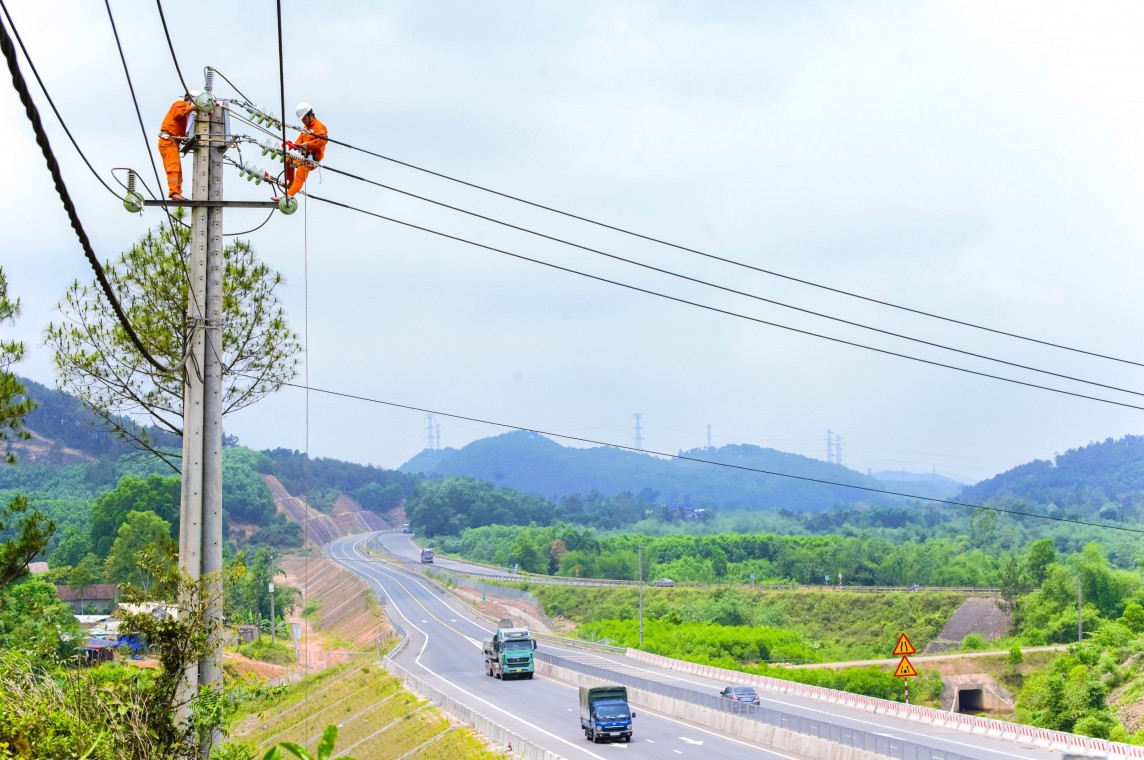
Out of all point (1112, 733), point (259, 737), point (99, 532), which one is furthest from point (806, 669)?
point (99, 532)

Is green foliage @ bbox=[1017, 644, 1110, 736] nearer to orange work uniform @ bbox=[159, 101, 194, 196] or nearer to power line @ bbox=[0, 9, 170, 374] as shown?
orange work uniform @ bbox=[159, 101, 194, 196]

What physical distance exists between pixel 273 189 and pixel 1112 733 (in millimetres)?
52856

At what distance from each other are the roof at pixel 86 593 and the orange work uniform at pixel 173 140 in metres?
98.1

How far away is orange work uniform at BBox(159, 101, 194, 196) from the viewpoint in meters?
15.5

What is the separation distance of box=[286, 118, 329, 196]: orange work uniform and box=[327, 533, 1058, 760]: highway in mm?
23581

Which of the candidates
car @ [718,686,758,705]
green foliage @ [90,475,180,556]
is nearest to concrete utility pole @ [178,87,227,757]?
car @ [718,686,758,705]

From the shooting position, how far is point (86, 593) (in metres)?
107

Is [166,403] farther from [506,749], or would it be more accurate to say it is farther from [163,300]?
[506,749]

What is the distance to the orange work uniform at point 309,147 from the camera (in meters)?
16.3

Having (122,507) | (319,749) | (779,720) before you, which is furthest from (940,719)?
(122,507)

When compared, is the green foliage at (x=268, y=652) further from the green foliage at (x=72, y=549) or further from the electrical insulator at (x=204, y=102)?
the electrical insulator at (x=204, y=102)

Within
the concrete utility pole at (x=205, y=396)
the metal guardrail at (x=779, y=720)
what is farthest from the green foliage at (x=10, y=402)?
the metal guardrail at (x=779, y=720)

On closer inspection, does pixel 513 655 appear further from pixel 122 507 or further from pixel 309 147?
pixel 122 507

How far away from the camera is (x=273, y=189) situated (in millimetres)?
16359
